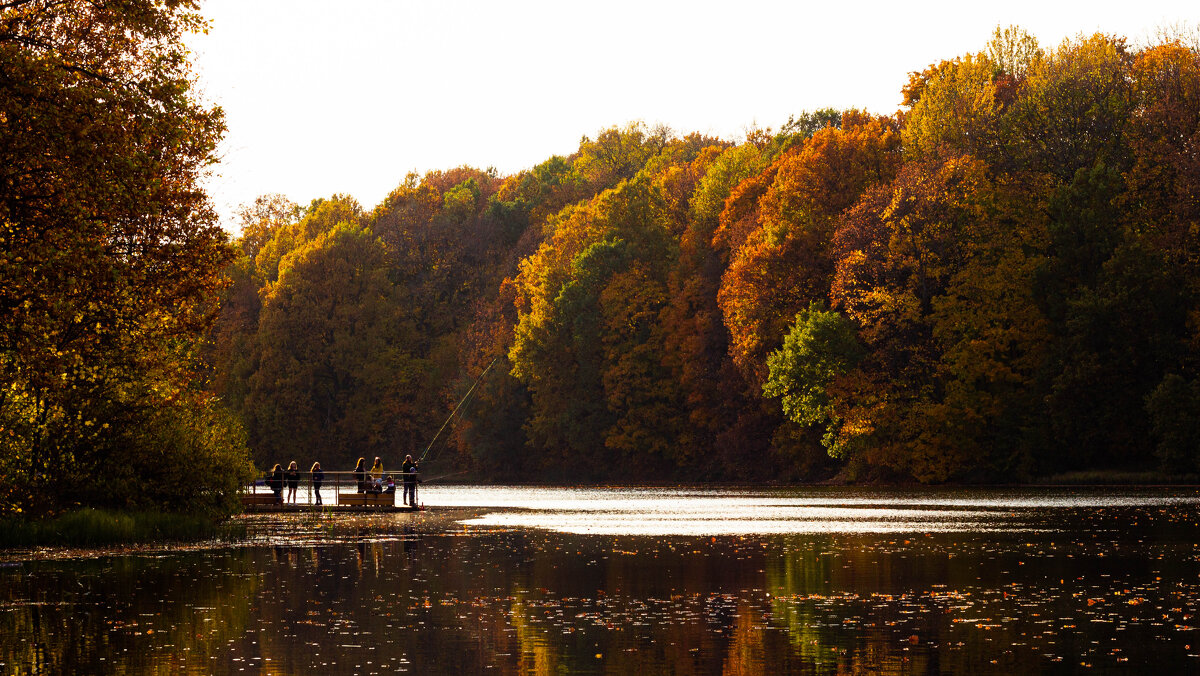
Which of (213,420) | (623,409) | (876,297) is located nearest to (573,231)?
(623,409)

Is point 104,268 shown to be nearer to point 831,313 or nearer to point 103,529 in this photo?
point 103,529

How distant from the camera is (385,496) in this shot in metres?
55.9

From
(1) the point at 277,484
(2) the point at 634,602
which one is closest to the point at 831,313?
(1) the point at 277,484

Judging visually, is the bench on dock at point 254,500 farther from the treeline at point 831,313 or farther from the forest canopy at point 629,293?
the treeline at point 831,313

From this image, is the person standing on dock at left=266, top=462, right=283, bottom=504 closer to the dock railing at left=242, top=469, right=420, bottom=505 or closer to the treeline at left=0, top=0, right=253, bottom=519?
the dock railing at left=242, top=469, right=420, bottom=505

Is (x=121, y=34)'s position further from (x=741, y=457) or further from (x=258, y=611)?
(x=741, y=457)

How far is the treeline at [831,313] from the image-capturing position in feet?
244

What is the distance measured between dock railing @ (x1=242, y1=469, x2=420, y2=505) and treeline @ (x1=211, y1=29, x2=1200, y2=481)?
36.5ft

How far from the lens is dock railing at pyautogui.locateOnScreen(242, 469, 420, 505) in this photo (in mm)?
57875

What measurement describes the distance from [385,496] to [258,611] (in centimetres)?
3526

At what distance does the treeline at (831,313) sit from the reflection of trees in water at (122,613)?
20626 mm

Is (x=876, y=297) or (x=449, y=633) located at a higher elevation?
(x=876, y=297)

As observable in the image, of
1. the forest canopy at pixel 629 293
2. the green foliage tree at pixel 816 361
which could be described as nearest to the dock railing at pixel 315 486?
the forest canopy at pixel 629 293

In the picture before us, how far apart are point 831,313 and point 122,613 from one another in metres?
64.9
